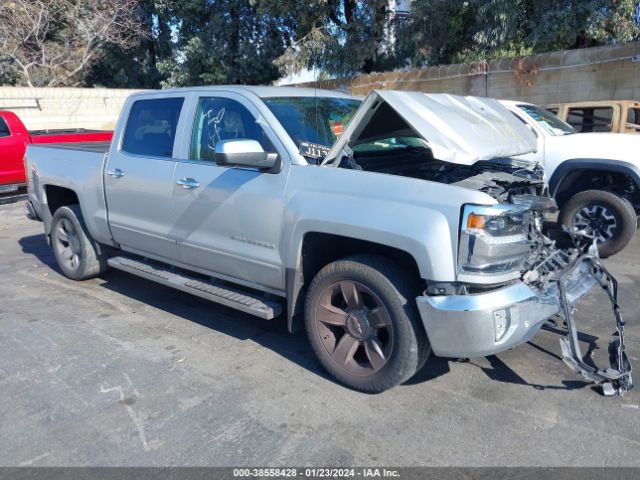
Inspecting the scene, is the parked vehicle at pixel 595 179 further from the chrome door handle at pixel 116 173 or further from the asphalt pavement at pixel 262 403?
the chrome door handle at pixel 116 173

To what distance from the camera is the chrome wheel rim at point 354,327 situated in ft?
12.1

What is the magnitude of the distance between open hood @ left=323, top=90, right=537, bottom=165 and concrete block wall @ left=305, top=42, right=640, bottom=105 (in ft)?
31.7

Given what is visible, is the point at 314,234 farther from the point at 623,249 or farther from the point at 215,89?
the point at 623,249

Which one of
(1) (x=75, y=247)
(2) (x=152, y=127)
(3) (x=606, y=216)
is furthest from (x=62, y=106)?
(3) (x=606, y=216)

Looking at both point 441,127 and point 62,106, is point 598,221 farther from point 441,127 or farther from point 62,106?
point 62,106

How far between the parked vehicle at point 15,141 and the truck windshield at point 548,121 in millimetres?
7321

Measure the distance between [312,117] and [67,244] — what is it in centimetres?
350

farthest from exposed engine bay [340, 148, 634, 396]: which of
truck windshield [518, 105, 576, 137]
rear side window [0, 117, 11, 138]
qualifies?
rear side window [0, 117, 11, 138]

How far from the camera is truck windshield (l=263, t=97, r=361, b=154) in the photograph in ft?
14.2

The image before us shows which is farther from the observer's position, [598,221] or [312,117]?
[598,221]

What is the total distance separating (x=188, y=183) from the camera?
4.66 m

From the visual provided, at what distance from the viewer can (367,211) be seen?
3.58 m

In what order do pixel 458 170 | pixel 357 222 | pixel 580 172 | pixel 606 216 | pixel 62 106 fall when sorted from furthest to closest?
pixel 62 106
pixel 580 172
pixel 606 216
pixel 458 170
pixel 357 222

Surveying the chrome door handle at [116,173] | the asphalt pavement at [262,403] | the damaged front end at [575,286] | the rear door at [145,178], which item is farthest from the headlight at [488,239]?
the chrome door handle at [116,173]
